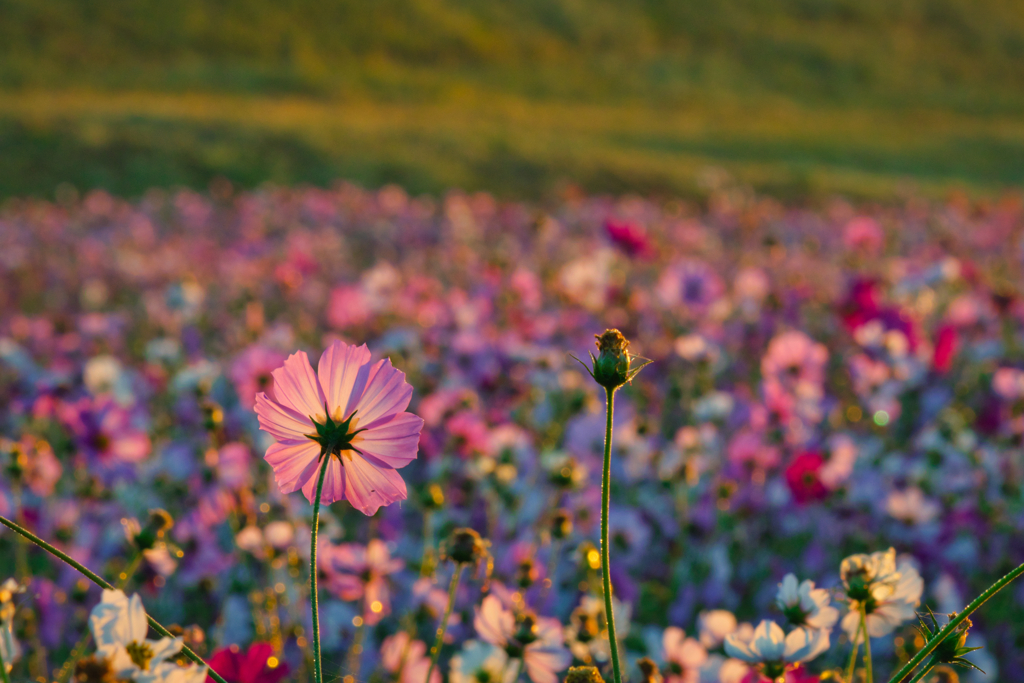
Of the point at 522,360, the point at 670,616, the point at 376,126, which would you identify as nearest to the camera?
the point at 670,616

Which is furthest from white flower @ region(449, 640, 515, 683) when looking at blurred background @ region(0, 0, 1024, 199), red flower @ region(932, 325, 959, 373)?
blurred background @ region(0, 0, 1024, 199)

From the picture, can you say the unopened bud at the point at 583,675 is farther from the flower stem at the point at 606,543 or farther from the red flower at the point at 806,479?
the red flower at the point at 806,479

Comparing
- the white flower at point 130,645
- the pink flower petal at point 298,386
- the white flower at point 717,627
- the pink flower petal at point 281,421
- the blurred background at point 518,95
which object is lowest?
the white flower at point 130,645

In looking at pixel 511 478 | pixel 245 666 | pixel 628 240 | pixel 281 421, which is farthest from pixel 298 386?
pixel 628 240

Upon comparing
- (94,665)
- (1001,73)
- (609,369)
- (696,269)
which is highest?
(1001,73)

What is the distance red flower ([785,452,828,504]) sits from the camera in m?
1.62

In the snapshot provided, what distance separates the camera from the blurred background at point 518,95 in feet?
29.7

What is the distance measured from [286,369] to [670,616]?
1.18 meters

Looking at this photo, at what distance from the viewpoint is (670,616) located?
5.21 feet

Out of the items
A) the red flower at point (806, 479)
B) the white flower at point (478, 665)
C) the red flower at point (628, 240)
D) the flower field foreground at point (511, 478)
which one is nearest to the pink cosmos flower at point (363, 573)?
the flower field foreground at point (511, 478)

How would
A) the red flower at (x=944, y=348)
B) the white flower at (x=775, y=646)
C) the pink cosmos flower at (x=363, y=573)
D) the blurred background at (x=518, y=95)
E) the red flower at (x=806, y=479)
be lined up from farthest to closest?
the blurred background at (x=518, y=95)
the red flower at (x=944, y=348)
the red flower at (x=806, y=479)
the pink cosmos flower at (x=363, y=573)
the white flower at (x=775, y=646)

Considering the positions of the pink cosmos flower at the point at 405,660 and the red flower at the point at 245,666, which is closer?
the red flower at the point at 245,666

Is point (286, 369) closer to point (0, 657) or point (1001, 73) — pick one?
point (0, 657)

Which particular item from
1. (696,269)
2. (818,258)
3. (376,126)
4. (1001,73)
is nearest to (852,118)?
(1001,73)
